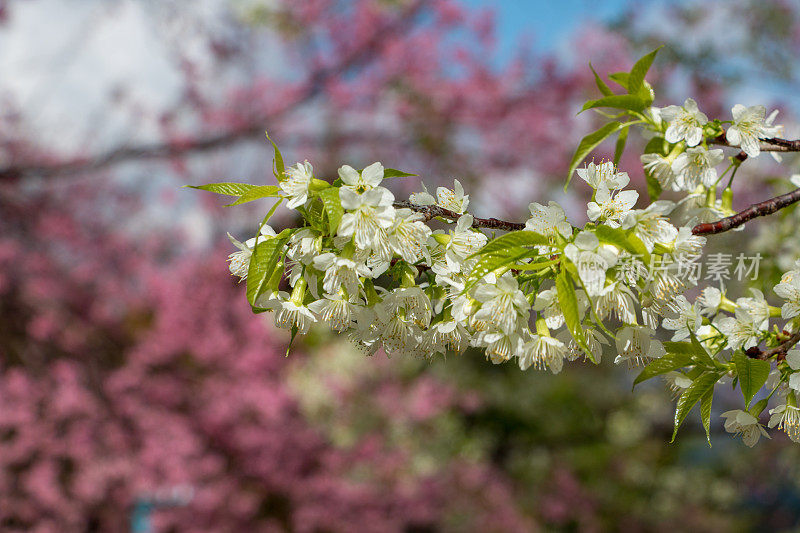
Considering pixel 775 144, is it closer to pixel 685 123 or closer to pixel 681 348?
pixel 685 123

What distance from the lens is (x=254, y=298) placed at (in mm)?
643

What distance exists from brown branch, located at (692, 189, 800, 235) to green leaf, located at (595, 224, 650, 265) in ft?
0.62

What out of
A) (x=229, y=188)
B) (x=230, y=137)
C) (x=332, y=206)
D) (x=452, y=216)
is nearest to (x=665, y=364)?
(x=452, y=216)

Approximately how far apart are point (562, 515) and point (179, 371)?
324cm

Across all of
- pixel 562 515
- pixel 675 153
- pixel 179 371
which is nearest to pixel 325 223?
pixel 675 153

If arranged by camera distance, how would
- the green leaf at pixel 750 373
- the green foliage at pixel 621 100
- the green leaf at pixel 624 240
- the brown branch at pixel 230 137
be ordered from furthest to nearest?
the brown branch at pixel 230 137 → the green foliage at pixel 621 100 → the green leaf at pixel 750 373 → the green leaf at pixel 624 240

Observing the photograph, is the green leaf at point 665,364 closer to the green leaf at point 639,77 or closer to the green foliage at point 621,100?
the green foliage at point 621,100

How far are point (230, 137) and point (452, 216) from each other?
123 inches

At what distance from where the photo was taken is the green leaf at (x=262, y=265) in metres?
0.64

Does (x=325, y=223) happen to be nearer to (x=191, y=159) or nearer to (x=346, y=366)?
(x=191, y=159)

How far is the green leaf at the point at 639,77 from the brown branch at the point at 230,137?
122 inches

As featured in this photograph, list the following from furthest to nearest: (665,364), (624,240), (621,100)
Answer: (621,100) < (665,364) < (624,240)

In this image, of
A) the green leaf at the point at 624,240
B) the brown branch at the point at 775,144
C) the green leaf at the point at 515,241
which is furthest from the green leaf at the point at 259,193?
the brown branch at the point at 775,144

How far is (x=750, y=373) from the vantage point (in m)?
0.69
